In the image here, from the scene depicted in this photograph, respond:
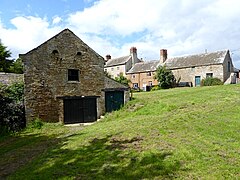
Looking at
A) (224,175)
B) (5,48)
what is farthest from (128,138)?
(5,48)

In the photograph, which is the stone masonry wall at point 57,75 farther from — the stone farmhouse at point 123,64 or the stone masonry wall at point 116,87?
the stone farmhouse at point 123,64

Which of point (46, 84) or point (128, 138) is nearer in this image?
point (128, 138)

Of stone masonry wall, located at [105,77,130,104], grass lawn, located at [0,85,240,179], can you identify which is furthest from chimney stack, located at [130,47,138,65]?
grass lawn, located at [0,85,240,179]

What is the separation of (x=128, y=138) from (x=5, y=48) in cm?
4457

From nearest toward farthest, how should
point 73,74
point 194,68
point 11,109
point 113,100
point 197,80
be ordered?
point 11,109
point 73,74
point 113,100
point 197,80
point 194,68

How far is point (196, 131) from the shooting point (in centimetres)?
1275

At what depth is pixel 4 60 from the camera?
158ft

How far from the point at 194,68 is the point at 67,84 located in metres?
32.5

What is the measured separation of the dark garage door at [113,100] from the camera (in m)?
24.9

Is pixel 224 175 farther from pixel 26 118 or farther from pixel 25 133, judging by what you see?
pixel 26 118

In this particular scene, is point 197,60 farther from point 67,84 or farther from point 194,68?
point 67,84

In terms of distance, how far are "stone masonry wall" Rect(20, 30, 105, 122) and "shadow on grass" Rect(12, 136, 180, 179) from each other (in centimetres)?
1071

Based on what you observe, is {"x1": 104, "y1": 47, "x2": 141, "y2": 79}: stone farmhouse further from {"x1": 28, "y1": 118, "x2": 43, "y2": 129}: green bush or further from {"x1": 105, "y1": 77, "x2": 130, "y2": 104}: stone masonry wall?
{"x1": 28, "y1": 118, "x2": 43, "y2": 129}: green bush

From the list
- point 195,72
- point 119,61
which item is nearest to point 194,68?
point 195,72
